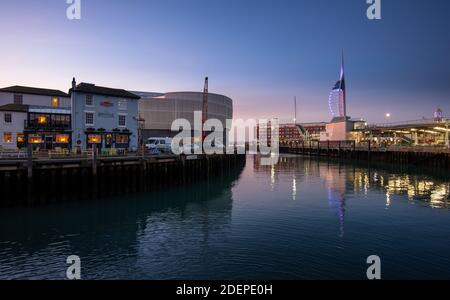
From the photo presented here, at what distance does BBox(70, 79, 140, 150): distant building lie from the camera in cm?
5656

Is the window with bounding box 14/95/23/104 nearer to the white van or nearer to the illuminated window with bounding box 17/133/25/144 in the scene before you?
the illuminated window with bounding box 17/133/25/144

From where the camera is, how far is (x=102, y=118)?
58844mm

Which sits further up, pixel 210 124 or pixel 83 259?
pixel 210 124

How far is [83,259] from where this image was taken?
53.0 feet

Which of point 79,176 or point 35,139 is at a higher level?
point 35,139

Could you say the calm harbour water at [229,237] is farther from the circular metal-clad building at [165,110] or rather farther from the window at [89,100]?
the circular metal-clad building at [165,110]

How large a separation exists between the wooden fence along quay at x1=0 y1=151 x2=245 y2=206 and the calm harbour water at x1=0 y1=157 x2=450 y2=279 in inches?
51.4

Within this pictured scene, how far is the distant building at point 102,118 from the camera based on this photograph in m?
56.6

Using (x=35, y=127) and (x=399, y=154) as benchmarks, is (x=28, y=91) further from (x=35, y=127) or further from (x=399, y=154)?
(x=399, y=154)

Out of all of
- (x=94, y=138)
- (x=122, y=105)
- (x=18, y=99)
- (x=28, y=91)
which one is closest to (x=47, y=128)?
(x=94, y=138)

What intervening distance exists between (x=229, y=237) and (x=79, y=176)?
1707 cm
